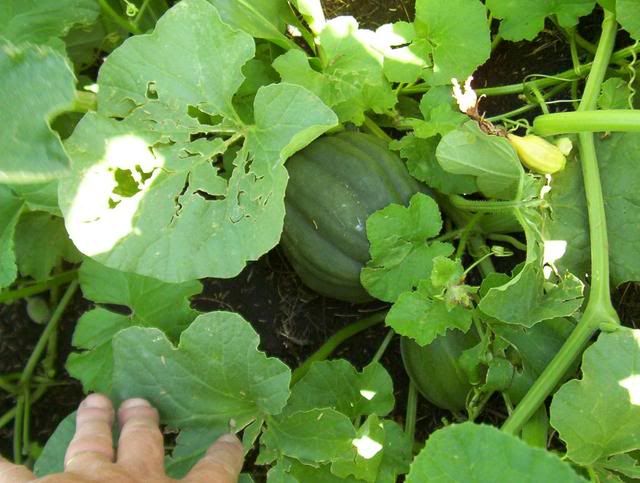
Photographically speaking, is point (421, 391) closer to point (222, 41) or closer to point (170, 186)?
point (170, 186)

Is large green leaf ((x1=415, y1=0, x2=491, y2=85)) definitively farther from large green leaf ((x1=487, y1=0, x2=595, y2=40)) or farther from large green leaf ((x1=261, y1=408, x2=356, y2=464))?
large green leaf ((x1=261, y1=408, x2=356, y2=464))

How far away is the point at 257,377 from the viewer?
182cm

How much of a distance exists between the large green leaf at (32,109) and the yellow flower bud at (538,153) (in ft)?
3.48

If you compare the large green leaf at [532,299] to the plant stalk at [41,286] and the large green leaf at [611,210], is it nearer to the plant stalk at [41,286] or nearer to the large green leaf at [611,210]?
the large green leaf at [611,210]

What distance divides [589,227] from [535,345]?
0.33 meters

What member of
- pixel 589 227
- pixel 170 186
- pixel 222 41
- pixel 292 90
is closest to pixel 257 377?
pixel 170 186

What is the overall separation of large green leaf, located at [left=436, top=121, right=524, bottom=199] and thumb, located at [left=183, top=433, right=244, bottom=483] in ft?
2.69

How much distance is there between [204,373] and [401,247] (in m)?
0.56

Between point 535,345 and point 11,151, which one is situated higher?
point 11,151

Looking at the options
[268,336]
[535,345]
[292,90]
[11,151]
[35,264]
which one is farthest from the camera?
[268,336]

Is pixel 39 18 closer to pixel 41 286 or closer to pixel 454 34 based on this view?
pixel 41 286

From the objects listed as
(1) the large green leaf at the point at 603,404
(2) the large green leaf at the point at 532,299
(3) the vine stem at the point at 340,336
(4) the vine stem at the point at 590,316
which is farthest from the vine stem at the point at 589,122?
(3) the vine stem at the point at 340,336

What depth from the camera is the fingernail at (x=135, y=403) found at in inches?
73.1

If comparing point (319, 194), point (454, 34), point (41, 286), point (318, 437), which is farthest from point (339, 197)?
point (41, 286)
